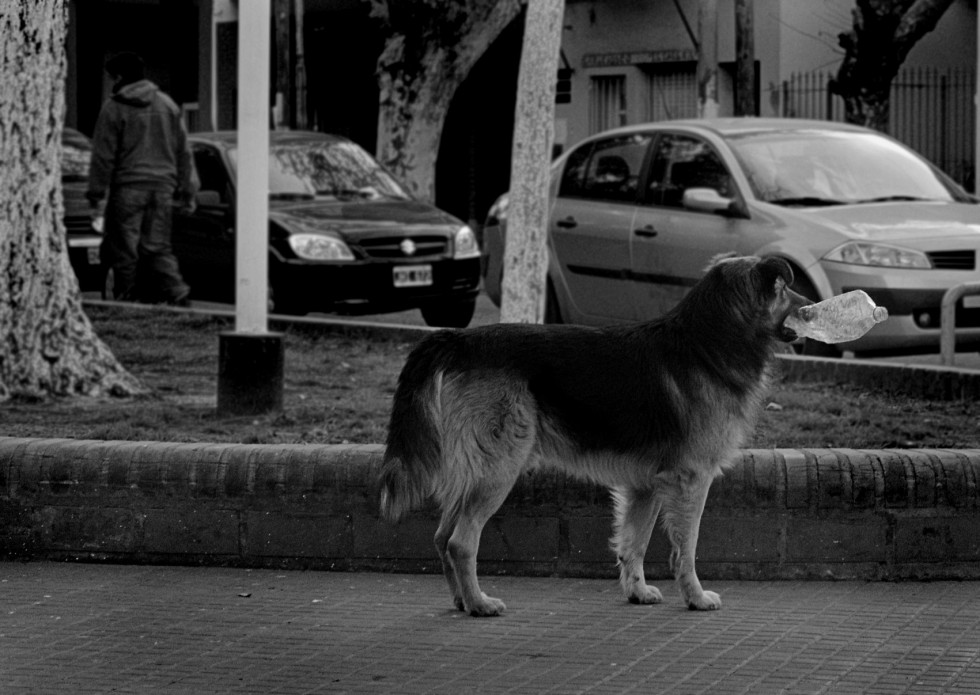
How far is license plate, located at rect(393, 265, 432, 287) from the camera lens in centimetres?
1431

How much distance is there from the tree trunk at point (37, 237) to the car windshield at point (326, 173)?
572 cm

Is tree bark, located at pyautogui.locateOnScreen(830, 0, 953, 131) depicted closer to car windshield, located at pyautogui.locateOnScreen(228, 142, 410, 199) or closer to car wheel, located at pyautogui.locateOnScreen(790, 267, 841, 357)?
car windshield, located at pyautogui.locateOnScreen(228, 142, 410, 199)

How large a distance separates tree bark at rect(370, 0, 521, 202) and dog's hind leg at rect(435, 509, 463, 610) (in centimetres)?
1792

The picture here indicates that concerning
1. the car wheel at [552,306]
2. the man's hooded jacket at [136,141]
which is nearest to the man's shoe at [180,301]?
the man's hooded jacket at [136,141]

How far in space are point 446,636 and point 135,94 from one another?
9791 mm

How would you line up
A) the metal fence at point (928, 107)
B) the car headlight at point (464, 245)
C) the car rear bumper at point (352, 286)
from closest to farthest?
the car rear bumper at point (352, 286) → the car headlight at point (464, 245) → the metal fence at point (928, 107)

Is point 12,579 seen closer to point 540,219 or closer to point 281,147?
point 540,219

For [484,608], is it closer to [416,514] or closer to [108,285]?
[416,514]

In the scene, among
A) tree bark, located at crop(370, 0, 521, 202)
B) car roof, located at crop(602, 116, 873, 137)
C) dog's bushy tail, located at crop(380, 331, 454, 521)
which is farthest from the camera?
tree bark, located at crop(370, 0, 521, 202)

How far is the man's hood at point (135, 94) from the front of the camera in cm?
1448

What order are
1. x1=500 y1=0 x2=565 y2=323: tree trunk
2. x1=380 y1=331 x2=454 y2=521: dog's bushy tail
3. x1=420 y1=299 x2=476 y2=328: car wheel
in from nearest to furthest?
x1=380 y1=331 x2=454 y2=521: dog's bushy tail → x1=500 y1=0 x2=565 y2=323: tree trunk → x1=420 y1=299 x2=476 y2=328: car wheel

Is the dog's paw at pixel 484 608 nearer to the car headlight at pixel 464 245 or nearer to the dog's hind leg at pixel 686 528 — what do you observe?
the dog's hind leg at pixel 686 528

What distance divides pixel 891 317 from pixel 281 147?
6723mm

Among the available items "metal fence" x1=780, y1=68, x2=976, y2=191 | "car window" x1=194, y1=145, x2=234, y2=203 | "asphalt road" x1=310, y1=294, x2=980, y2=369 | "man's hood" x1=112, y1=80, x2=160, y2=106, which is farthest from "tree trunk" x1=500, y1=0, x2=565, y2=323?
"metal fence" x1=780, y1=68, x2=976, y2=191
